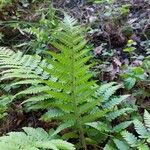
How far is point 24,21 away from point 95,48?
105 centimetres

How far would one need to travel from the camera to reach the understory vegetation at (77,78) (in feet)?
8.07

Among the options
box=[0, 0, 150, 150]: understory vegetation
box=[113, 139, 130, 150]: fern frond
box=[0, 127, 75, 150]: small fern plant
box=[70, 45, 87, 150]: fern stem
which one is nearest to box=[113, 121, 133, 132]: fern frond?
box=[0, 0, 150, 150]: understory vegetation

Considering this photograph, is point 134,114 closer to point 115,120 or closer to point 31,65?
point 115,120

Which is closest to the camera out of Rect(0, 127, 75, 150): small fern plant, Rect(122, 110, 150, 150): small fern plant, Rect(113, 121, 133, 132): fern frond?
Rect(0, 127, 75, 150): small fern plant

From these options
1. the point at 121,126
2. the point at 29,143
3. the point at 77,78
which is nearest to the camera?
the point at 29,143

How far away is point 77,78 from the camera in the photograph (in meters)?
2.49

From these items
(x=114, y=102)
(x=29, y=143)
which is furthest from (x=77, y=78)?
(x=29, y=143)

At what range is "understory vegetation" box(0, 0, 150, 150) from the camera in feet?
8.07

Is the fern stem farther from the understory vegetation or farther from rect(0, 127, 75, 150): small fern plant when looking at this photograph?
rect(0, 127, 75, 150): small fern plant

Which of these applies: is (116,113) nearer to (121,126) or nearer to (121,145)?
(121,126)

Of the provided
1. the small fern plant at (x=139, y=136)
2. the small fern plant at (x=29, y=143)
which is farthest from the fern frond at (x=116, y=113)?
the small fern plant at (x=29, y=143)

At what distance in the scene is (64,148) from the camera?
7.76 feet

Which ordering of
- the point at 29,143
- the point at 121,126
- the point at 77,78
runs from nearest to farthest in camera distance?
the point at 29,143, the point at 77,78, the point at 121,126

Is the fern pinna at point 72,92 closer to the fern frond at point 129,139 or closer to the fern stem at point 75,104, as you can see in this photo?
the fern stem at point 75,104
